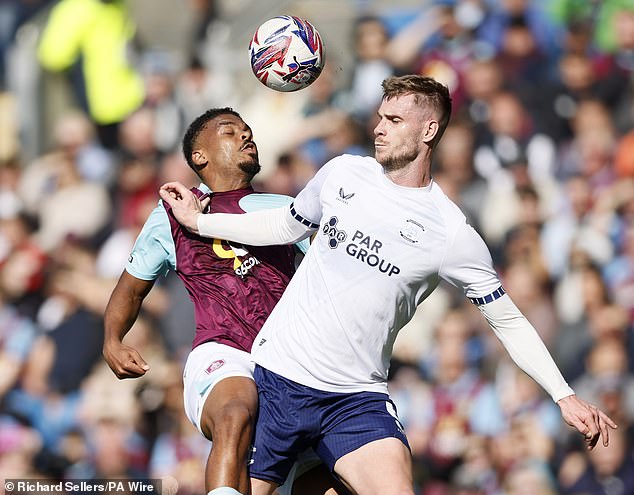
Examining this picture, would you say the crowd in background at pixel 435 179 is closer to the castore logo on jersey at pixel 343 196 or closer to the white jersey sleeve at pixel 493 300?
the white jersey sleeve at pixel 493 300

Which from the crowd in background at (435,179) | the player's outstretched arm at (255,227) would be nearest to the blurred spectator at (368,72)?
the crowd in background at (435,179)

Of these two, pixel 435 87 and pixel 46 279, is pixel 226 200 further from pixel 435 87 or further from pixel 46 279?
pixel 46 279

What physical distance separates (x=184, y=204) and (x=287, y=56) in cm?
99

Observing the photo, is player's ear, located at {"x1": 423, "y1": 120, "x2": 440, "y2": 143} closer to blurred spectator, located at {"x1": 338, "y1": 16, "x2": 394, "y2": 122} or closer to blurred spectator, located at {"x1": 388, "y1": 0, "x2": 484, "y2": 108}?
blurred spectator, located at {"x1": 388, "y1": 0, "x2": 484, "y2": 108}

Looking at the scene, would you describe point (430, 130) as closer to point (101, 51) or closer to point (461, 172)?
point (461, 172)

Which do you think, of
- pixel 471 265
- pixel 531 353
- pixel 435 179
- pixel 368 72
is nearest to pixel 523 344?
pixel 531 353

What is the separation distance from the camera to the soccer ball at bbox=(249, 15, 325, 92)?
621 centimetres

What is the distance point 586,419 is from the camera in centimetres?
523

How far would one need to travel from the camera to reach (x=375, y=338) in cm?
559

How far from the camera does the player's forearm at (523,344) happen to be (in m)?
5.44

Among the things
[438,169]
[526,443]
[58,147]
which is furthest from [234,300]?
[58,147]

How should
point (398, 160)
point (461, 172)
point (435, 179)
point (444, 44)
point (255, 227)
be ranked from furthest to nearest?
point (444, 44)
point (435, 179)
point (461, 172)
point (255, 227)
point (398, 160)

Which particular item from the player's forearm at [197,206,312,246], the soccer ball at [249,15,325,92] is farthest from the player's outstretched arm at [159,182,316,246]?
the soccer ball at [249,15,325,92]

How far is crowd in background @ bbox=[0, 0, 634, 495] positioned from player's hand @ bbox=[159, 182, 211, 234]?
13.1ft
